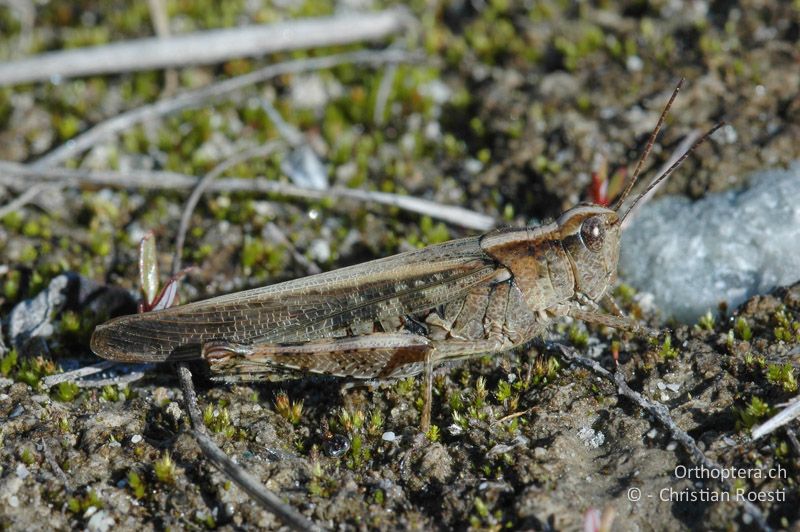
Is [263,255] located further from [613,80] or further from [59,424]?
[613,80]

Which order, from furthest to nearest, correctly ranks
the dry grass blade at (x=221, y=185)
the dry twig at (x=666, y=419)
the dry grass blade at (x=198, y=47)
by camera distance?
the dry grass blade at (x=198, y=47) < the dry grass blade at (x=221, y=185) < the dry twig at (x=666, y=419)

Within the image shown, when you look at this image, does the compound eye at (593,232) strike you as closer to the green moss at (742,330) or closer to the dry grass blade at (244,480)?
the green moss at (742,330)

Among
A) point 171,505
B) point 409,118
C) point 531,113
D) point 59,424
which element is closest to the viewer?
point 171,505

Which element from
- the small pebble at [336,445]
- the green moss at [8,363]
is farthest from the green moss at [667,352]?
the green moss at [8,363]

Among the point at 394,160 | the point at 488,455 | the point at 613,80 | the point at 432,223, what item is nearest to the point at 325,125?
the point at 394,160

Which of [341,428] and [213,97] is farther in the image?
[213,97]

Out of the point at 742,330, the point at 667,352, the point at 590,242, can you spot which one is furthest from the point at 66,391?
the point at 742,330

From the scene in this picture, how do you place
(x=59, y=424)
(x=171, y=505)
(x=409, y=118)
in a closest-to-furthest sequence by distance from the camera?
Answer: (x=171, y=505)
(x=59, y=424)
(x=409, y=118)

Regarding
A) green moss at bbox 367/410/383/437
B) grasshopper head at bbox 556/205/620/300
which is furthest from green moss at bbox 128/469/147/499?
grasshopper head at bbox 556/205/620/300

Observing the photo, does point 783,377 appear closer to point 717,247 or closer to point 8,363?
point 717,247
